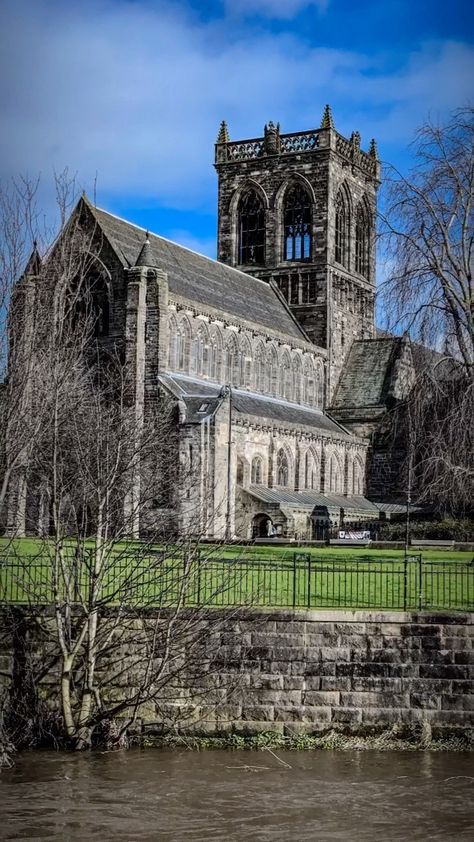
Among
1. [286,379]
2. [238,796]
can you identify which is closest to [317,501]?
[286,379]

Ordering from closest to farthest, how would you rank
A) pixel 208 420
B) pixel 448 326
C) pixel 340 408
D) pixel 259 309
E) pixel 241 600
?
pixel 241 600 → pixel 448 326 → pixel 208 420 → pixel 259 309 → pixel 340 408

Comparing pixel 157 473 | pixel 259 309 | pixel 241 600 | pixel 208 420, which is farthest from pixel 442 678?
pixel 259 309

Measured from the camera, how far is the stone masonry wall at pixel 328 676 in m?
21.3

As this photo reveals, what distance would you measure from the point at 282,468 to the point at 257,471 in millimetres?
3345

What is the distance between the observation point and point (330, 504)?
197 ft

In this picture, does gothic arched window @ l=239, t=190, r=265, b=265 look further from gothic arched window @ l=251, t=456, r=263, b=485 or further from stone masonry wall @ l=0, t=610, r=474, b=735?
stone masonry wall @ l=0, t=610, r=474, b=735

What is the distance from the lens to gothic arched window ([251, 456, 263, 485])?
55438 mm

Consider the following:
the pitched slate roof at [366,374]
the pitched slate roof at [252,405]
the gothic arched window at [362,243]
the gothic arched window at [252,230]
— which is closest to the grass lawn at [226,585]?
the pitched slate roof at [252,405]

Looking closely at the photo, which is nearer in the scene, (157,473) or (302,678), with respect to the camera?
(302,678)

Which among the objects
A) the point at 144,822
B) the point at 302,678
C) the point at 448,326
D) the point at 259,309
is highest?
the point at 259,309

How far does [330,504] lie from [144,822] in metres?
43.8

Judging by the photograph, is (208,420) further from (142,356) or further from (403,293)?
(403,293)

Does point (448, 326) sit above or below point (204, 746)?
above

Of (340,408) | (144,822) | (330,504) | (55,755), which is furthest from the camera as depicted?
(340,408)
